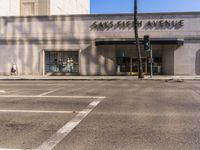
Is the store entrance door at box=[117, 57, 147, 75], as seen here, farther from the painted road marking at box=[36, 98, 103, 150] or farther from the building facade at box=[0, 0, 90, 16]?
the painted road marking at box=[36, 98, 103, 150]

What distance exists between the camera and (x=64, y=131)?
748 centimetres

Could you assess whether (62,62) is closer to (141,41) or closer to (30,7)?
(141,41)

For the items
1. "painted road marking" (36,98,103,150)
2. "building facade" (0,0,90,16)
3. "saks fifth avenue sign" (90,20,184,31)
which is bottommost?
"painted road marking" (36,98,103,150)

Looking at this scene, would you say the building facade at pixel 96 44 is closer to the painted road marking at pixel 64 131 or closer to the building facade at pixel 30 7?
the building facade at pixel 30 7

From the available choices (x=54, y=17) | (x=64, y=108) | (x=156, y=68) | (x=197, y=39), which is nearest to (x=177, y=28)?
(x=197, y=39)

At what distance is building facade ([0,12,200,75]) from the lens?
33500 mm

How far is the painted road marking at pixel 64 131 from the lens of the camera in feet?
20.6

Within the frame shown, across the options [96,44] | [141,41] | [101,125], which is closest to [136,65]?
[141,41]

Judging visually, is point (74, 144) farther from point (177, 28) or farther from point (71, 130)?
point (177, 28)

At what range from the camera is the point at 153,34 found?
3384 centimetres

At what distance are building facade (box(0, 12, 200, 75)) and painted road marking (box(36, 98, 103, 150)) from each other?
23.9 metres

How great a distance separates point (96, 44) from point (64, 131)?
2693 centimetres

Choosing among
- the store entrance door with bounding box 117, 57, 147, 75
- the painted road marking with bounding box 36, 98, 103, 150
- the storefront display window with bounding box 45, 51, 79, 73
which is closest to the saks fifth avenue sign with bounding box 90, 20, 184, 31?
the store entrance door with bounding box 117, 57, 147, 75

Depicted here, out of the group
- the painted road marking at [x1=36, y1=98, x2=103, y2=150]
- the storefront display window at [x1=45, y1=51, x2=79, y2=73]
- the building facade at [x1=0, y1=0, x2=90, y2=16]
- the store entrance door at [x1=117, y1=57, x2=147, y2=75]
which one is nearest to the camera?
the painted road marking at [x1=36, y1=98, x2=103, y2=150]
